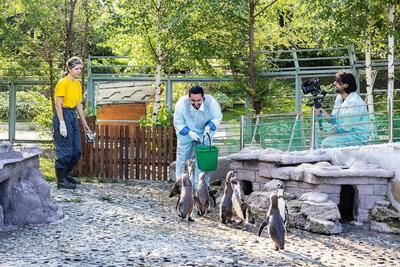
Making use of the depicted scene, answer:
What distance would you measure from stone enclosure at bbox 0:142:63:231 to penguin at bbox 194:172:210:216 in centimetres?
179

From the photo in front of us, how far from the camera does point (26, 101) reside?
18016mm

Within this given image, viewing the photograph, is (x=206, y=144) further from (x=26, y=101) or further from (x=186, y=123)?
(x=26, y=101)

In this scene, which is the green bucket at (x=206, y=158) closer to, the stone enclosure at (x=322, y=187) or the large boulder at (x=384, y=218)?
the stone enclosure at (x=322, y=187)

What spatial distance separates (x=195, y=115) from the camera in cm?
976

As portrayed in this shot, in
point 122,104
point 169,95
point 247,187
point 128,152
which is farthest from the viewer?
point 122,104

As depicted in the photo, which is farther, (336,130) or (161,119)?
(161,119)

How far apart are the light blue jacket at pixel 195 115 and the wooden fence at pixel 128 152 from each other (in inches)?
96.6

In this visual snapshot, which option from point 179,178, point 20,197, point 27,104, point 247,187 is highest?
point 27,104

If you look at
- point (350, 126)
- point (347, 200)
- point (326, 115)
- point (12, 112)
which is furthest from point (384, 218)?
point (12, 112)

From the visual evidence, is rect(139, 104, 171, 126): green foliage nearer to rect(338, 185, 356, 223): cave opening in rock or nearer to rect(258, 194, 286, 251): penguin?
rect(338, 185, 356, 223): cave opening in rock

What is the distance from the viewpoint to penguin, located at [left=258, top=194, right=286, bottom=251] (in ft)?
23.1

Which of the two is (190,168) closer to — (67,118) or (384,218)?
(67,118)

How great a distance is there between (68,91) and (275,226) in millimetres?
4367

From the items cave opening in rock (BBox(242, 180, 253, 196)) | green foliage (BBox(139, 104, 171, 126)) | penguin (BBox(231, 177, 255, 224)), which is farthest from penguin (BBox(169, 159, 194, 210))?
green foliage (BBox(139, 104, 171, 126))
